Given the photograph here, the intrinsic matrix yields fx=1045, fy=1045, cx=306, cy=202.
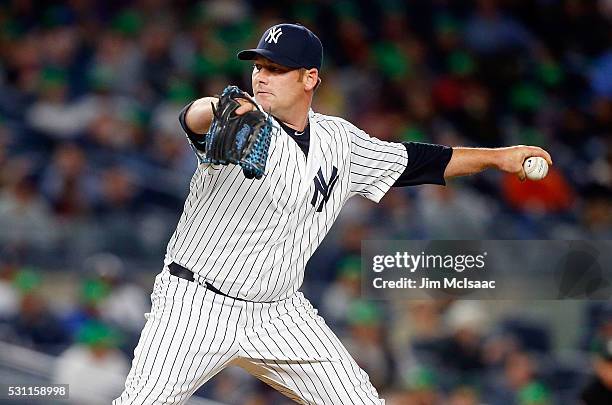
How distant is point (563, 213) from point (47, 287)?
347 cm

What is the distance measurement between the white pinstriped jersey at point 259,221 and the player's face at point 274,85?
128 millimetres

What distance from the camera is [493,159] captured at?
3.90 meters

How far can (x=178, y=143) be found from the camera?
23.9 feet

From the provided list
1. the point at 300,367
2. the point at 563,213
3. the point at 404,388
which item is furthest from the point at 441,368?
the point at 300,367

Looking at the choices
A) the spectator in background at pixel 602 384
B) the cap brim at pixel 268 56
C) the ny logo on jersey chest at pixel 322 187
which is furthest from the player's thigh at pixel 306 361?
the spectator in background at pixel 602 384

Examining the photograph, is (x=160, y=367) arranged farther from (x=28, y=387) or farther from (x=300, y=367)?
(x=28, y=387)

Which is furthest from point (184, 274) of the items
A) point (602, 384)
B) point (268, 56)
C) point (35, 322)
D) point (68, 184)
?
point (68, 184)

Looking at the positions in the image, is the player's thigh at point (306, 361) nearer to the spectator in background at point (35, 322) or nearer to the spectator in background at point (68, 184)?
the spectator in background at point (35, 322)

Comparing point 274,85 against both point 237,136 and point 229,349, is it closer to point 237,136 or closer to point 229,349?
point 237,136

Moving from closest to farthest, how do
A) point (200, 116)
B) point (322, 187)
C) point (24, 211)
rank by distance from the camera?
1. point (200, 116)
2. point (322, 187)
3. point (24, 211)

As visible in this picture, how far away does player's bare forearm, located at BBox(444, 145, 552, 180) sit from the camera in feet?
12.6

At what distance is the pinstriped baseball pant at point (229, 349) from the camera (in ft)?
11.1

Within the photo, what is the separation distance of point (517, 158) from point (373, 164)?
53 cm

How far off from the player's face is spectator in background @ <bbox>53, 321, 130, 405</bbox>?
2.74 metres
